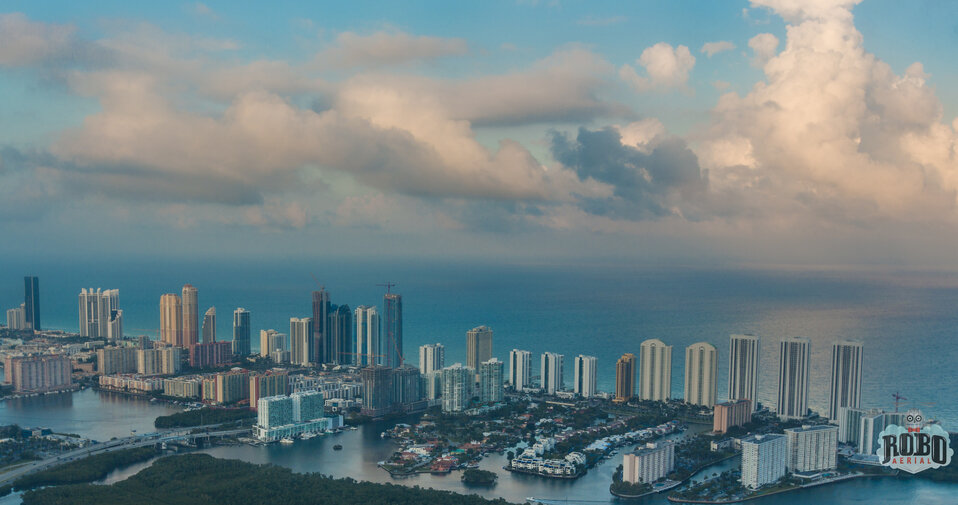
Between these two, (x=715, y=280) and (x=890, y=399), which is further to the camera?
(x=715, y=280)

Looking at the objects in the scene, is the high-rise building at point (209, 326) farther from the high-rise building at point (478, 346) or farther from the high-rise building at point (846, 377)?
the high-rise building at point (846, 377)

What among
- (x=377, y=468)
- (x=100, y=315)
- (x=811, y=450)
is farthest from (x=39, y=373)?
(x=811, y=450)

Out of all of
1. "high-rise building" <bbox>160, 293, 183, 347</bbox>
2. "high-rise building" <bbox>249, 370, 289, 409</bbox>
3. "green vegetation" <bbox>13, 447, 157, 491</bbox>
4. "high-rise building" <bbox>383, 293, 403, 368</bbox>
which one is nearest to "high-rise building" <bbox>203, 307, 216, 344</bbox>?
"high-rise building" <bbox>160, 293, 183, 347</bbox>

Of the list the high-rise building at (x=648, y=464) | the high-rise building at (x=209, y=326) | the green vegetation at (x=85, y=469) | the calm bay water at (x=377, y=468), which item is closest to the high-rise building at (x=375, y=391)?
the calm bay water at (x=377, y=468)

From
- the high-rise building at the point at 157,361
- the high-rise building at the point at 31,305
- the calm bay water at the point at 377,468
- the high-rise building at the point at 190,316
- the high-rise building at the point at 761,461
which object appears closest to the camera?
the calm bay water at the point at 377,468

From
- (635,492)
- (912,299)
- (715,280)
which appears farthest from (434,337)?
(715,280)

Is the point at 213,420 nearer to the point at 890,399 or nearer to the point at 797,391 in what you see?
the point at 797,391
